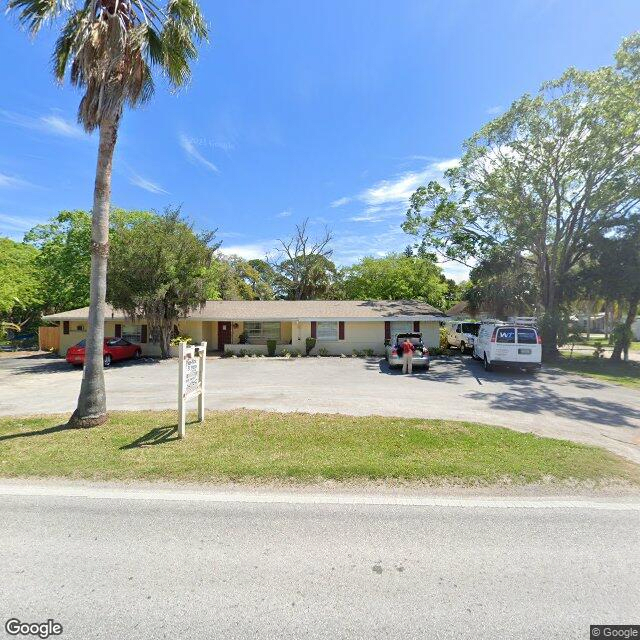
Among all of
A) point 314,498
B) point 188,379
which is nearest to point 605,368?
point 314,498

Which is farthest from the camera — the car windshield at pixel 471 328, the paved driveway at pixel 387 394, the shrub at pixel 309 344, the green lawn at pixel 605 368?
the car windshield at pixel 471 328

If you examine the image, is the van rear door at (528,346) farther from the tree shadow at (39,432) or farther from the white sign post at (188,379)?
the tree shadow at (39,432)

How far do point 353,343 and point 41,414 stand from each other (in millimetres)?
17269

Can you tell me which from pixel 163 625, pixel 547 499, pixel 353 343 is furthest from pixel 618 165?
pixel 163 625

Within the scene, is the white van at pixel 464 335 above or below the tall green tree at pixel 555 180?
below

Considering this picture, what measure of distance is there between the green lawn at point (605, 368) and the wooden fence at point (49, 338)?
32507 millimetres

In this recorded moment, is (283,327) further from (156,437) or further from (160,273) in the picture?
(156,437)

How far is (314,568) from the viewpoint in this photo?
317 cm

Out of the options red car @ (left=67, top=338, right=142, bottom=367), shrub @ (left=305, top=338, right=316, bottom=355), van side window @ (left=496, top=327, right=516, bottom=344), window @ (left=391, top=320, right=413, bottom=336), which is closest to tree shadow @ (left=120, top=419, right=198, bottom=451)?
van side window @ (left=496, top=327, right=516, bottom=344)

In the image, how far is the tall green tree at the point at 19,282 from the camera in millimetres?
23427

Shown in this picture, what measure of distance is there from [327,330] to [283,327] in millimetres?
3165

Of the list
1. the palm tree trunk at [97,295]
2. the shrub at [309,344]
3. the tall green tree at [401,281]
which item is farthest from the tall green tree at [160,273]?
the tall green tree at [401,281]

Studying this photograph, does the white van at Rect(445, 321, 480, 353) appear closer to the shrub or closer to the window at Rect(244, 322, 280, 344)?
the shrub

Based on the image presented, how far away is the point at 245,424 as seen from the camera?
7602 mm
